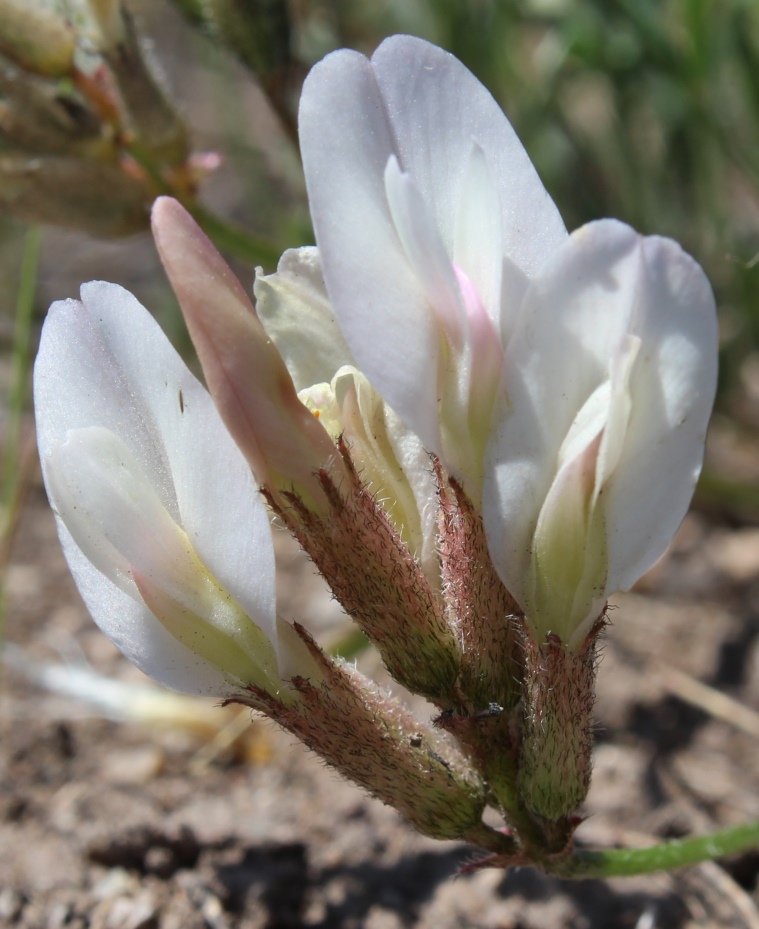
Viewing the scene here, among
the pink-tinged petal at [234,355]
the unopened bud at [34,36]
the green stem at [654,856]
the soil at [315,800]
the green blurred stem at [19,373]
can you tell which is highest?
the unopened bud at [34,36]

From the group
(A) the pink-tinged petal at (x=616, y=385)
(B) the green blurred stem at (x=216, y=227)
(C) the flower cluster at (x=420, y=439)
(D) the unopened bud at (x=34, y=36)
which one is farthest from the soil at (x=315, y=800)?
(D) the unopened bud at (x=34, y=36)

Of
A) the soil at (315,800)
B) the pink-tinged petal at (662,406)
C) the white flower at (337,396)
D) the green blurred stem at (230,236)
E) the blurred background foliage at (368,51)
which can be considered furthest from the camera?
the green blurred stem at (230,236)

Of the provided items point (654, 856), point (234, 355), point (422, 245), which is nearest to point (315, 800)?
point (654, 856)

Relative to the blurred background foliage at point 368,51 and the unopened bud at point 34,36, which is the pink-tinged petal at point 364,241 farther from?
the unopened bud at point 34,36

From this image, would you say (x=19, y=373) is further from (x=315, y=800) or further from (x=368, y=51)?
(x=368, y=51)

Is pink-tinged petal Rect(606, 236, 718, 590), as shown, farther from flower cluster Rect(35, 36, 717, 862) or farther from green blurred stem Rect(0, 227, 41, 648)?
green blurred stem Rect(0, 227, 41, 648)
